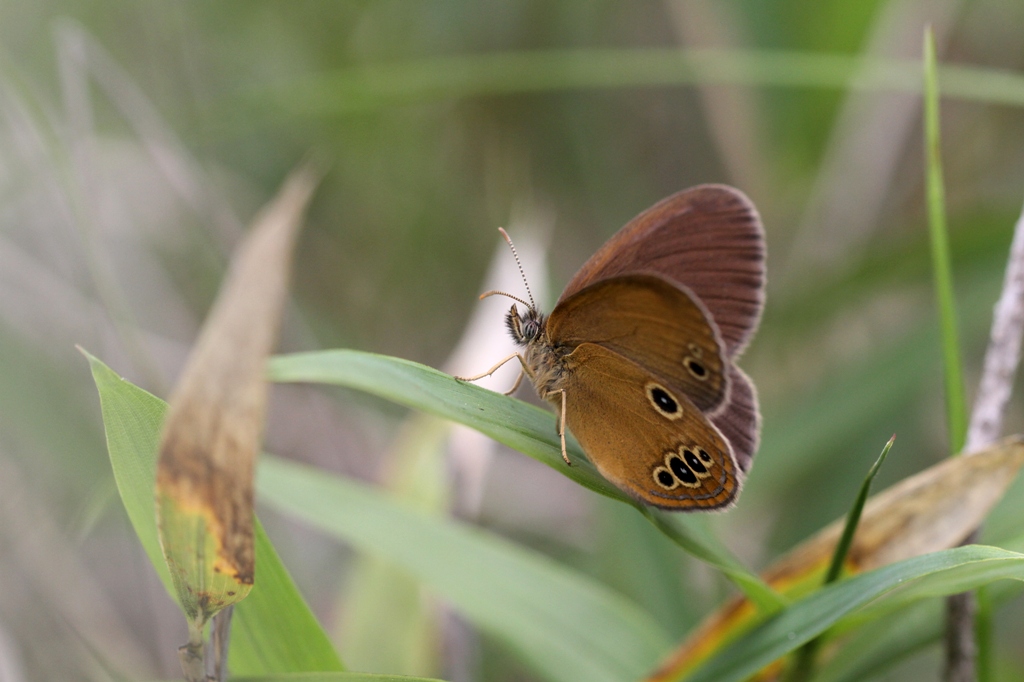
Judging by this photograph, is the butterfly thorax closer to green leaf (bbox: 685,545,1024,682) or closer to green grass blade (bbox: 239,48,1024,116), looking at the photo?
green leaf (bbox: 685,545,1024,682)

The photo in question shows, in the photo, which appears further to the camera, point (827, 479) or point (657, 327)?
point (827, 479)

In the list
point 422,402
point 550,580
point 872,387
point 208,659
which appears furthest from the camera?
point 872,387

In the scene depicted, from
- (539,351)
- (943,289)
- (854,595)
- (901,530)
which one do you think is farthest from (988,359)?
(539,351)

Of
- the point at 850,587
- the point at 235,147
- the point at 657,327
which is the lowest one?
the point at 850,587

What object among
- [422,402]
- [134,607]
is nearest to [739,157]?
[422,402]

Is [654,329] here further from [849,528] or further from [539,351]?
[849,528]

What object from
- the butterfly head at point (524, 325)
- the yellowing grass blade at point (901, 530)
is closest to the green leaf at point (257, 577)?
the yellowing grass blade at point (901, 530)

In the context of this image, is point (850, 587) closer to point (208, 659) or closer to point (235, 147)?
point (208, 659)

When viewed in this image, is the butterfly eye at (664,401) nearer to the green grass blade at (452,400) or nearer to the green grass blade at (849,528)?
the green grass blade at (452,400)
